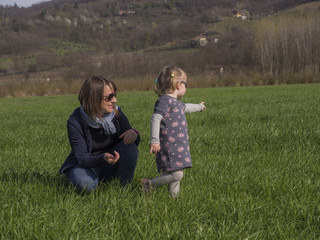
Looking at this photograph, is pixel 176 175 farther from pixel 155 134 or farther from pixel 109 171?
pixel 109 171

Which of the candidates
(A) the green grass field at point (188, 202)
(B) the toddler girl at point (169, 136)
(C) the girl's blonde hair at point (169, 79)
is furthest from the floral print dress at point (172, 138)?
(A) the green grass field at point (188, 202)

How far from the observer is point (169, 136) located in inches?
116

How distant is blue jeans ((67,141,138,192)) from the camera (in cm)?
302

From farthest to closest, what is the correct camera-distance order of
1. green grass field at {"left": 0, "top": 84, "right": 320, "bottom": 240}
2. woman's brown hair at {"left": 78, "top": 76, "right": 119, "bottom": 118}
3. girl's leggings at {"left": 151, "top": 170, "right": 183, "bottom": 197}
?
woman's brown hair at {"left": 78, "top": 76, "right": 119, "bottom": 118}, girl's leggings at {"left": 151, "top": 170, "right": 183, "bottom": 197}, green grass field at {"left": 0, "top": 84, "right": 320, "bottom": 240}

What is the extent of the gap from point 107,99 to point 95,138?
442mm

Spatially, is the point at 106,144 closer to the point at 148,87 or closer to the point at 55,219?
the point at 55,219

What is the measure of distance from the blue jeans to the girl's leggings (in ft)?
1.09

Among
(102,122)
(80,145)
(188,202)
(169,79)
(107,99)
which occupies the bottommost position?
(188,202)

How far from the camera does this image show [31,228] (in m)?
2.18

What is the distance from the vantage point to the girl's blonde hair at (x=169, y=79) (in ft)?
10.1

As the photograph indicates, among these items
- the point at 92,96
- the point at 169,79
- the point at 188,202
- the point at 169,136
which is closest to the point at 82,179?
the point at 92,96

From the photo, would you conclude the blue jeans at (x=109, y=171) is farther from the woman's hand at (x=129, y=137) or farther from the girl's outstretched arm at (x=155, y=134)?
the girl's outstretched arm at (x=155, y=134)

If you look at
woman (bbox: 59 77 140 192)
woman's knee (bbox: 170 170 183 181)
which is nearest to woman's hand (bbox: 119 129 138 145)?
woman (bbox: 59 77 140 192)

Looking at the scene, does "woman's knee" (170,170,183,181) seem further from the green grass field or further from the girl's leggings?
the green grass field
